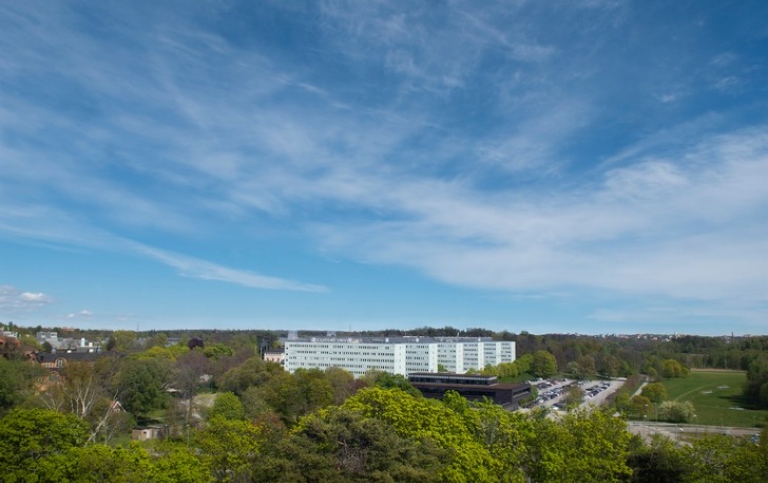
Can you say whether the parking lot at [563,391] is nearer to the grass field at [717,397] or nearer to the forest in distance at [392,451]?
the grass field at [717,397]

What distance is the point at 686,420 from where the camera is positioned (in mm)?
54031

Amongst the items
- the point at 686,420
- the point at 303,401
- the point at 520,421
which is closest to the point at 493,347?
the point at 686,420

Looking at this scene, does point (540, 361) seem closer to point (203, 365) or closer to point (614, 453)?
point (203, 365)

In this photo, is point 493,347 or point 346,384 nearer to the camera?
point 346,384

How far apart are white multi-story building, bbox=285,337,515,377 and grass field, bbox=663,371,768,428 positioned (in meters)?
34.5

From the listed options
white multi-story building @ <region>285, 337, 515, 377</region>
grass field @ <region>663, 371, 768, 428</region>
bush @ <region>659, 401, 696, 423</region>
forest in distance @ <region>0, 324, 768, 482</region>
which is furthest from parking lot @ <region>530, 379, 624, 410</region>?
forest in distance @ <region>0, 324, 768, 482</region>

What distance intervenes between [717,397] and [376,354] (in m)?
47.0

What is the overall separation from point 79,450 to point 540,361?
9247 cm

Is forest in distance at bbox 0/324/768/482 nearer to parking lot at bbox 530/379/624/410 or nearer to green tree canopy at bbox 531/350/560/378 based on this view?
parking lot at bbox 530/379/624/410

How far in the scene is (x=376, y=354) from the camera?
284ft

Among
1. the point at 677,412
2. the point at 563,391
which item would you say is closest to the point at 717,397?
the point at 563,391

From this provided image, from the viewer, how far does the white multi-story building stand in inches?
3398

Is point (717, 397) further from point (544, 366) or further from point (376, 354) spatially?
point (376, 354)

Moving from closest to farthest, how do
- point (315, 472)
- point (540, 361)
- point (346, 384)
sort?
point (315, 472) → point (346, 384) → point (540, 361)
